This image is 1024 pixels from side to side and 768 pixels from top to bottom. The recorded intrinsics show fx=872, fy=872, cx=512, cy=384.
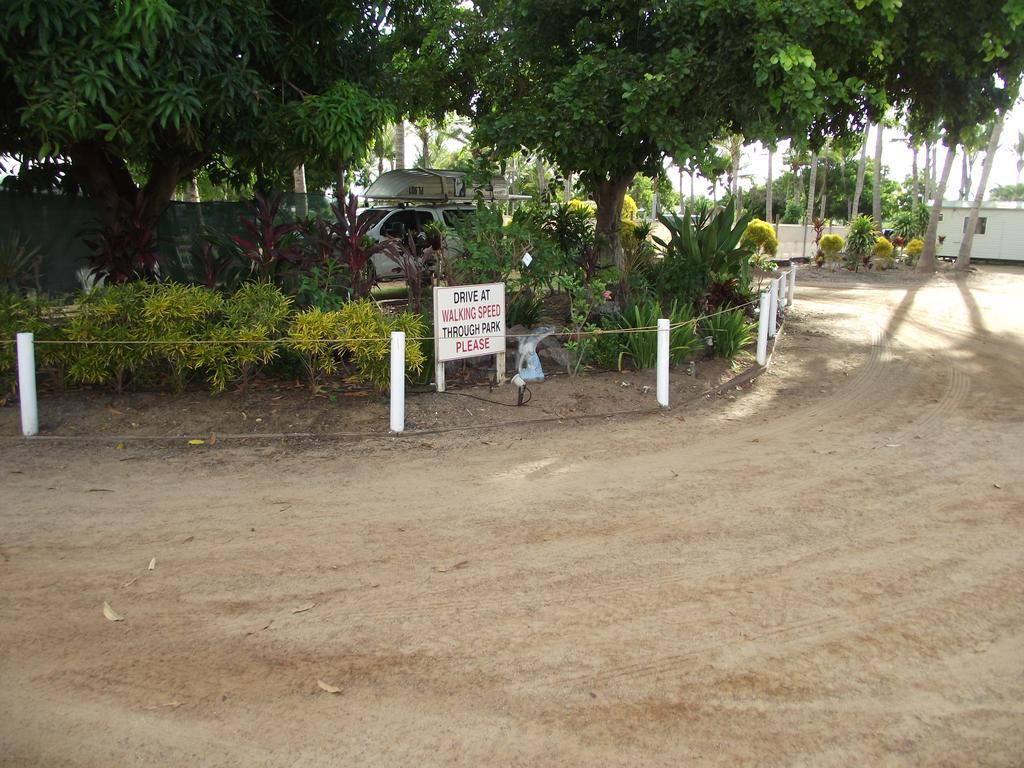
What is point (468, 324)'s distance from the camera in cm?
913

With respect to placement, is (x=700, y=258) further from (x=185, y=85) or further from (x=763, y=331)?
(x=185, y=85)

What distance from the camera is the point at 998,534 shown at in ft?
18.6

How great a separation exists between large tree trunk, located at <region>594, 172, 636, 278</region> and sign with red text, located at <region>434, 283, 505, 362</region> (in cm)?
482

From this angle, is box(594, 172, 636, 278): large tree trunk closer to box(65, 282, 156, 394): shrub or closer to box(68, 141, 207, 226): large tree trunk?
box(68, 141, 207, 226): large tree trunk

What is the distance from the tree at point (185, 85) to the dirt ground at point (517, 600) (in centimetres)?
313

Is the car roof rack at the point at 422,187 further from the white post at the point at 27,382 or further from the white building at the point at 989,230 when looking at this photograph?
the white building at the point at 989,230

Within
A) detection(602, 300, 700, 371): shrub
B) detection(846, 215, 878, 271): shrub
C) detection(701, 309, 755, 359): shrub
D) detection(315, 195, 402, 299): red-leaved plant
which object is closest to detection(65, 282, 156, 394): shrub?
detection(315, 195, 402, 299): red-leaved plant

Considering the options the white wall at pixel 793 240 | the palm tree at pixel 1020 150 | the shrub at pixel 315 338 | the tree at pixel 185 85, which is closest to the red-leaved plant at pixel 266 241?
the tree at pixel 185 85

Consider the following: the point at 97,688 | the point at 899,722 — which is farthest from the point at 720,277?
the point at 97,688

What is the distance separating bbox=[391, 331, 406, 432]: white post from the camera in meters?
8.03

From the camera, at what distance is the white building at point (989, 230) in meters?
33.5

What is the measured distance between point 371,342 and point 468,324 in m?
1.17

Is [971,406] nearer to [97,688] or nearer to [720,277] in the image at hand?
[720,277]

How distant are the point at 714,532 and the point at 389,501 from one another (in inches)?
89.8
